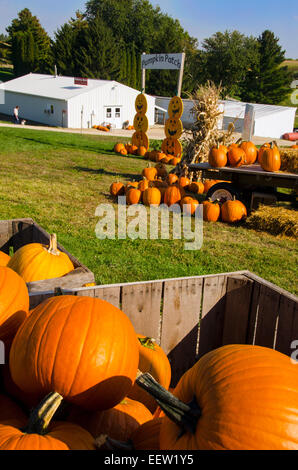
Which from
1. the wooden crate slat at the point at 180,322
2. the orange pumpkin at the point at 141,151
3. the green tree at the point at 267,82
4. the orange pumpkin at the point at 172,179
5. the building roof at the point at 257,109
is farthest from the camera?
the green tree at the point at 267,82

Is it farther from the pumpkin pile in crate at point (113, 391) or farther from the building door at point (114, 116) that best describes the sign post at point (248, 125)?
the building door at point (114, 116)

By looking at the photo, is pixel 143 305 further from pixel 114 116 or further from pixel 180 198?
pixel 114 116

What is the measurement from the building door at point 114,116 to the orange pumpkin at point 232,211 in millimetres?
27011

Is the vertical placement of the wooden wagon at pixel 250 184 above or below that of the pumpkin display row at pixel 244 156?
below

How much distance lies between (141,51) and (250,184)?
6902cm

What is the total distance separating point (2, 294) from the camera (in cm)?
197

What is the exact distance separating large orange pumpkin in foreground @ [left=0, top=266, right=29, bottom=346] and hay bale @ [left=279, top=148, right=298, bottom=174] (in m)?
7.02

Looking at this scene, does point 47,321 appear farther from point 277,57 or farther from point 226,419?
point 277,57

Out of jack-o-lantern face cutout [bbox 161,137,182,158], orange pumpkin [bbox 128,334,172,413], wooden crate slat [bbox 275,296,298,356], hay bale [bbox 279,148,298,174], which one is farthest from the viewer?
jack-o-lantern face cutout [bbox 161,137,182,158]

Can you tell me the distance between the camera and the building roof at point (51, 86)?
3083 centimetres

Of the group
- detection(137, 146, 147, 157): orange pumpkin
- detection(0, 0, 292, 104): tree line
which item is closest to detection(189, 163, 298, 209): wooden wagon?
detection(137, 146, 147, 157): orange pumpkin

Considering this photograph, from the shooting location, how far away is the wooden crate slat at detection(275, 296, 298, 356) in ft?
8.27

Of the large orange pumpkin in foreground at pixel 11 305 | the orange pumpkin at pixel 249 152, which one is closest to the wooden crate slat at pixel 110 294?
the large orange pumpkin in foreground at pixel 11 305

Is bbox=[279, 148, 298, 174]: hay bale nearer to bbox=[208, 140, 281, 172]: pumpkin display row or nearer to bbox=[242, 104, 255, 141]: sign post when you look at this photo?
bbox=[208, 140, 281, 172]: pumpkin display row
